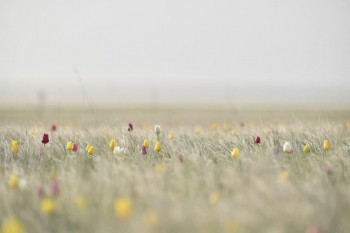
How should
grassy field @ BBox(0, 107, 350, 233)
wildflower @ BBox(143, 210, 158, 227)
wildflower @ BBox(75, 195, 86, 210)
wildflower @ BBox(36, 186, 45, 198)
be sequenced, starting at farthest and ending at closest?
wildflower @ BBox(36, 186, 45, 198)
wildflower @ BBox(75, 195, 86, 210)
grassy field @ BBox(0, 107, 350, 233)
wildflower @ BBox(143, 210, 158, 227)

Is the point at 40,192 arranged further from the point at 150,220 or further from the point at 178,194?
the point at 150,220

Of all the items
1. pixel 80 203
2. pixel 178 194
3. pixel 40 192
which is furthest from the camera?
pixel 178 194

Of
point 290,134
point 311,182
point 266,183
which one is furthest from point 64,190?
point 290,134

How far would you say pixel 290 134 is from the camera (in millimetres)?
5938

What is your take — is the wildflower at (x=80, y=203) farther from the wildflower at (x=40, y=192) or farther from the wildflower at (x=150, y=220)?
the wildflower at (x=150, y=220)

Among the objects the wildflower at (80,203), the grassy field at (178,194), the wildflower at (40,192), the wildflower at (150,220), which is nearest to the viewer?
the wildflower at (150,220)

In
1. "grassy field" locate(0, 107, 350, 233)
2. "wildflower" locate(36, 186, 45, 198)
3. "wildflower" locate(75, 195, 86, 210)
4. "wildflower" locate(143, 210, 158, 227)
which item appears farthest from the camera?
"wildflower" locate(36, 186, 45, 198)

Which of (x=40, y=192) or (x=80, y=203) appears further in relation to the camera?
(x=40, y=192)

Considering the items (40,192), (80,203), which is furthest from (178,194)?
(40,192)

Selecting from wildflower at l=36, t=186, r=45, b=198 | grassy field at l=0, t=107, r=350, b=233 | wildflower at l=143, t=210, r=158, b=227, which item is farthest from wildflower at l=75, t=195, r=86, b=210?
wildflower at l=143, t=210, r=158, b=227

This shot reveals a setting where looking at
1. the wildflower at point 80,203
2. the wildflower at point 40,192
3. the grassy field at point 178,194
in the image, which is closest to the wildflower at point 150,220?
the grassy field at point 178,194

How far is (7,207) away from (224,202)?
1.38 m

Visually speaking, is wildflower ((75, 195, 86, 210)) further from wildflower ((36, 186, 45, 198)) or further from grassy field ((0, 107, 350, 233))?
wildflower ((36, 186, 45, 198))

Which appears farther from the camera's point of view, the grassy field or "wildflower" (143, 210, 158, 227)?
the grassy field
